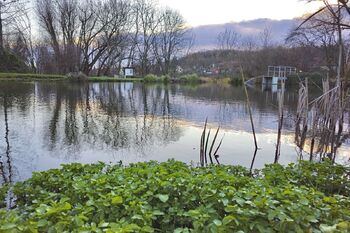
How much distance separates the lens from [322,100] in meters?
6.28

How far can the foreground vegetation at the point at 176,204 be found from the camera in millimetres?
2451

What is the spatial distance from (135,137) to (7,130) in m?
3.82

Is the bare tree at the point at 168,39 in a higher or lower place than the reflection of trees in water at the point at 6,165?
higher

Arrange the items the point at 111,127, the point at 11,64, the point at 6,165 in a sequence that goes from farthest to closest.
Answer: the point at 11,64 → the point at 111,127 → the point at 6,165

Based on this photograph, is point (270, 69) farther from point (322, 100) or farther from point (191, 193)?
point (191, 193)

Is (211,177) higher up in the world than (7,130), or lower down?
higher up

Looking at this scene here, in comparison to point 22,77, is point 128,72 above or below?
above

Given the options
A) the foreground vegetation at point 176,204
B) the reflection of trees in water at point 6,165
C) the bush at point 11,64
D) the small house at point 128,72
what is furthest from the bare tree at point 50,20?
the foreground vegetation at point 176,204

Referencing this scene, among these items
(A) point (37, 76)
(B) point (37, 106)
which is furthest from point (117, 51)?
(B) point (37, 106)

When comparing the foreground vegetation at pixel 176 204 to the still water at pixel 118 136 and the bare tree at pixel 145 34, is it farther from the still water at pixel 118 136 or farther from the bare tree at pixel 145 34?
the bare tree at pixel 145 34

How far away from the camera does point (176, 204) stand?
3107 millimetres

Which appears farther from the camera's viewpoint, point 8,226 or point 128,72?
point 128,72

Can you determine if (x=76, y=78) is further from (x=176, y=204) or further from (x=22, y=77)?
(x=176, y=204)

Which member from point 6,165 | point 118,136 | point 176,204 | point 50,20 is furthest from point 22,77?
point 176,204
